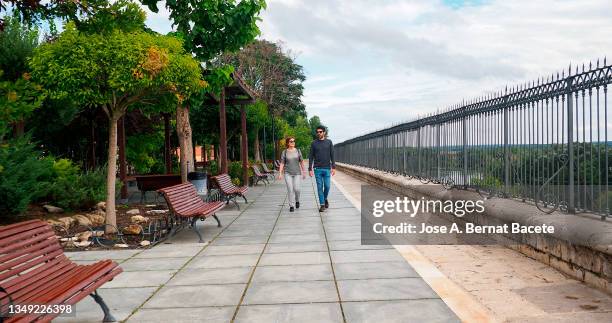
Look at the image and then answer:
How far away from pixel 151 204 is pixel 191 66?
610cm

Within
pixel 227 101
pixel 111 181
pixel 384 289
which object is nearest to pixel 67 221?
pixel 111 181

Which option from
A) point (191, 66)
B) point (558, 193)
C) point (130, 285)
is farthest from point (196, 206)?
point (558, 193)

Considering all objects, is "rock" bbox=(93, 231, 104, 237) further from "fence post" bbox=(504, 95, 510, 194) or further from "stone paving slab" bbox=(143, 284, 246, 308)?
"fence post" bbox=(504, 95, 510, 194)

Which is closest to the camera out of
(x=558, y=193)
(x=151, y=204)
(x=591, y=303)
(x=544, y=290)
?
(x=591, y=303)

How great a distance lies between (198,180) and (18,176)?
6423mm

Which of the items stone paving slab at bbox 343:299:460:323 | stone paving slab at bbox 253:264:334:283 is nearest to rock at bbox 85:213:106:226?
stone paving slab at bbox 253:264:334:283

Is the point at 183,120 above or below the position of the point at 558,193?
above

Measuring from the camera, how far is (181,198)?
8.75 m

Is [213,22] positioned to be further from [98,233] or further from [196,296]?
[196,296]

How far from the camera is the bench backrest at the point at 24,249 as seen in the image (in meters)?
3.79

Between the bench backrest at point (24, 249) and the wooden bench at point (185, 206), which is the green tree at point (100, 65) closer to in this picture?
the wooden bench at point (185, 206)

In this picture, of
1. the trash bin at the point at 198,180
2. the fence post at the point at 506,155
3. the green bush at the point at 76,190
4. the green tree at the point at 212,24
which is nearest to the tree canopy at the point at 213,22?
the green tree at the point at 212,24

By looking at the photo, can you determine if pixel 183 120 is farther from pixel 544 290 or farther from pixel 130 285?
pixel 544 290

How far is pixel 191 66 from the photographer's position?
880cm
